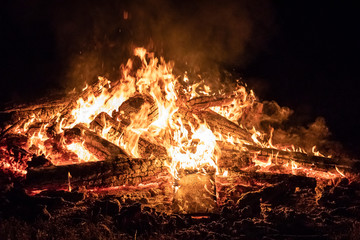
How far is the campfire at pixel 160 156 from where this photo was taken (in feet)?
11.1

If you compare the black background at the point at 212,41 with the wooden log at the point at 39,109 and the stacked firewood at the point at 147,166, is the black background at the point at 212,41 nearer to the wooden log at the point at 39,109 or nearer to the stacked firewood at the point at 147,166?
the wooden log at the point at 39,109

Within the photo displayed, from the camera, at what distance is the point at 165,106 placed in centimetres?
496

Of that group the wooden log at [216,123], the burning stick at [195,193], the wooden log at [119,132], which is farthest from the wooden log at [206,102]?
the burning stick at [195,193]

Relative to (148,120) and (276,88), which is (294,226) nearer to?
(148,120)

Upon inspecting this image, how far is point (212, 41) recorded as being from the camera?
741cm

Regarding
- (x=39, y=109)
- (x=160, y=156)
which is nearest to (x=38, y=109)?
(x=39, y=109)

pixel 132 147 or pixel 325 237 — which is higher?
pixel 132 147

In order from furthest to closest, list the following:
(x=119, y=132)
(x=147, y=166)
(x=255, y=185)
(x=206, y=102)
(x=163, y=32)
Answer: (x=163, y=32)
(x=206, y=102)
(x=119, y=132)
(x=255, y=185)
(x=147, y=166)

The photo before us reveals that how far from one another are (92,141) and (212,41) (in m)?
4.62

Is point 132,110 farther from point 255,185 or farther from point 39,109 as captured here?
point 255,185

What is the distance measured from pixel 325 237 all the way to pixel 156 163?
207cm

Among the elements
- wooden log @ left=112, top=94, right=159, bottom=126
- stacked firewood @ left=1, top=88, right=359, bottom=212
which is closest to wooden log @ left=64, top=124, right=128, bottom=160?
stacked firewood @ left=1, top=88, right=359, bottom=212

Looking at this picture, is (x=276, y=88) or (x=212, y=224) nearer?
(x=212, y=224)

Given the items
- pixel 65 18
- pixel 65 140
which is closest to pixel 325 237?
pixel 65 140
